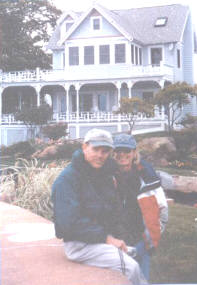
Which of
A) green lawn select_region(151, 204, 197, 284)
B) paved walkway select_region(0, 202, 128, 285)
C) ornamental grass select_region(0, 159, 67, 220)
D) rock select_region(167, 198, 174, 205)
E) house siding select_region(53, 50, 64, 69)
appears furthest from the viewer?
ornamental grass select_region(0, 159, 67, 220)

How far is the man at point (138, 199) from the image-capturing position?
2.94 metres

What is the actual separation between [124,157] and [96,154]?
0.17 meters

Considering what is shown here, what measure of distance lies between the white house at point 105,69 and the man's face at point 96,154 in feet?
1.52

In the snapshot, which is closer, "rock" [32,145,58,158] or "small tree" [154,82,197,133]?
"small tree" [154,82,197,133]

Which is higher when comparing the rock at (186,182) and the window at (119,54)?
the window at (119,54)

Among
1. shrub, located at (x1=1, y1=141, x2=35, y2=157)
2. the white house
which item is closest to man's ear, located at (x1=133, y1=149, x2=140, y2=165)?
the white house

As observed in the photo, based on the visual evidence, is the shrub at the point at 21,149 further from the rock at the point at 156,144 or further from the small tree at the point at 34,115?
the rock at the point at 156,144

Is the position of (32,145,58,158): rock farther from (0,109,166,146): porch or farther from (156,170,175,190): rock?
(156,170,175,190): rock

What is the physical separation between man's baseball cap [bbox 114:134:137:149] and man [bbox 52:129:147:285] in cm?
7

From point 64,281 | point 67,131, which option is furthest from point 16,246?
point 67,131

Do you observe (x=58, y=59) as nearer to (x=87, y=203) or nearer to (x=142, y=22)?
(x=142, y=22)

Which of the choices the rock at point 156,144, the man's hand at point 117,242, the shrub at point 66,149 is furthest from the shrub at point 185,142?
the man's hand at point 117,242

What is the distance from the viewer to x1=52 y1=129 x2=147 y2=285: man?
2.84 meters

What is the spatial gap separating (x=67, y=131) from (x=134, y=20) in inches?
33.4
